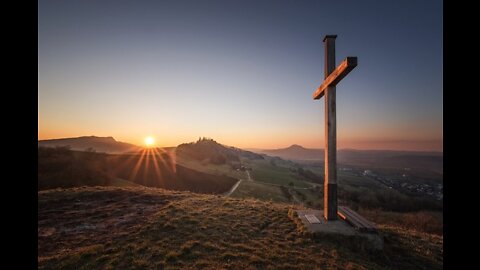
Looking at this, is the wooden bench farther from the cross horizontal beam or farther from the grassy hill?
the cross horizontal beam

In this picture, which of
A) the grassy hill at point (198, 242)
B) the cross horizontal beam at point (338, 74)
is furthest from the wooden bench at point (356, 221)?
the cross horizontal beam at point (338, 74)

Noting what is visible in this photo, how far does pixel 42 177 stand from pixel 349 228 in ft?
77.3

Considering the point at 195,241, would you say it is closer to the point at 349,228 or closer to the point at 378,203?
the point at 349,228

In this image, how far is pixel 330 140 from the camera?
26.3 feet

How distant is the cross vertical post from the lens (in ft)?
26.0

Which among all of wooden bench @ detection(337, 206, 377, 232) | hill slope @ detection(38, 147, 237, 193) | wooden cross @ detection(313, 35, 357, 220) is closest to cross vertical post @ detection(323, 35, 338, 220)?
wooden cross @ detection(313, 35, 357, 220)

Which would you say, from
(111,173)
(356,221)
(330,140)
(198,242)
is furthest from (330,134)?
(111,173)

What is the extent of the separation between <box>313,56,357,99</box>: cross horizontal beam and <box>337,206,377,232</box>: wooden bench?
4373 millimetres

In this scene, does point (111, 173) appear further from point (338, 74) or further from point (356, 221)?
point (338, 74)

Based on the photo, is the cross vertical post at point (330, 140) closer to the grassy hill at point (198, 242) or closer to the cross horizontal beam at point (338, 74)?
the cross horizontal beam at point (338, 74)

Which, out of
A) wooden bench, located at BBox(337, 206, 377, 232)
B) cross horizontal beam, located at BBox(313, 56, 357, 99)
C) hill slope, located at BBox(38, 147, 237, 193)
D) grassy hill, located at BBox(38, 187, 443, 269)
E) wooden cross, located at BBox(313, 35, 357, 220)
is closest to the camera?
grassy hill, located at BBox(38, 187, 443, 269)
